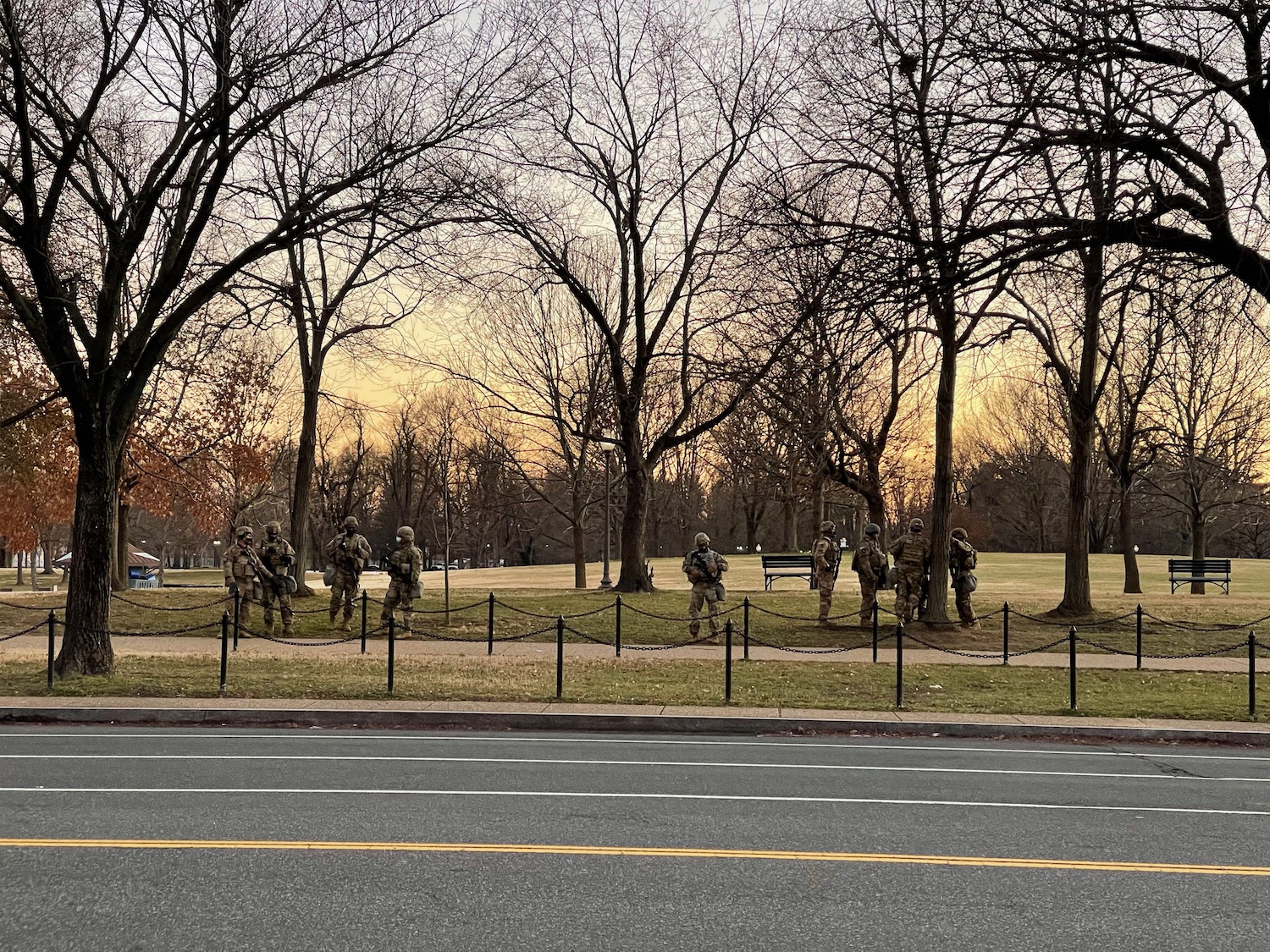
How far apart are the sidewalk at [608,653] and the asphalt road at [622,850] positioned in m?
7.59

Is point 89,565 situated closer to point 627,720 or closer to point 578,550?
point 627,720

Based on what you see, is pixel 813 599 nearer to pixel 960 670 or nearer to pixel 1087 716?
pixel 960 670

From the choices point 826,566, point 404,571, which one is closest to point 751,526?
point 826,566

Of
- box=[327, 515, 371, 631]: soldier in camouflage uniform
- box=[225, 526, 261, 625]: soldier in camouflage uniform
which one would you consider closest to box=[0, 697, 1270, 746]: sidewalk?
box=[225, 526, 261, 625]: soldier in camouflage uniform

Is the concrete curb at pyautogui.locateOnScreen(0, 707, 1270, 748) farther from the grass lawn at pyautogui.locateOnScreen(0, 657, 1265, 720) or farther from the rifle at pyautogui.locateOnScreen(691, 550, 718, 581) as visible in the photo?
the rifle at pyautogui.locateOnScreen(691, 550, 718, 581)

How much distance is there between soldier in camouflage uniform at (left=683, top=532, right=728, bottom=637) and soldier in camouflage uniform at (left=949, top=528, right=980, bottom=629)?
4.79m

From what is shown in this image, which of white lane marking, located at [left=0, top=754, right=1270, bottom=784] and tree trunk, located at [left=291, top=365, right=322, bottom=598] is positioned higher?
tree trunk, located at [left=291, top=365, right=322, bottom=598]

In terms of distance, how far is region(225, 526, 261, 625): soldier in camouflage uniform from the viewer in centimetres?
2173

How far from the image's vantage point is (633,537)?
3219cm

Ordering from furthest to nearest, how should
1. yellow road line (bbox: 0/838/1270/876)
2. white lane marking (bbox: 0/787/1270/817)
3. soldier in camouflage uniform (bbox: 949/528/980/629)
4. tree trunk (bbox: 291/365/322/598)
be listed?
tree trunk (bbox: 291/365/322/598) → soldier in camouflage uniform (bbox: 949/528/980/629) → white lane marking (bbox: 0/787/1270/817) → yellow road line (bbox: 0/838/1270/876)

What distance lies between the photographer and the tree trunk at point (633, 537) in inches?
1249

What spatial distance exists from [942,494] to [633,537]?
1142 centimetres

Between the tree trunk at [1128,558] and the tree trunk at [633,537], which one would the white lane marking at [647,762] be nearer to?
the tree trunk at [633,537]

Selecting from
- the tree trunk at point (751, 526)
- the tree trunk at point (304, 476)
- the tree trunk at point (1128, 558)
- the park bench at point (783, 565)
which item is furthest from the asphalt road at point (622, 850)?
the tree trunk at point (751, 526)
